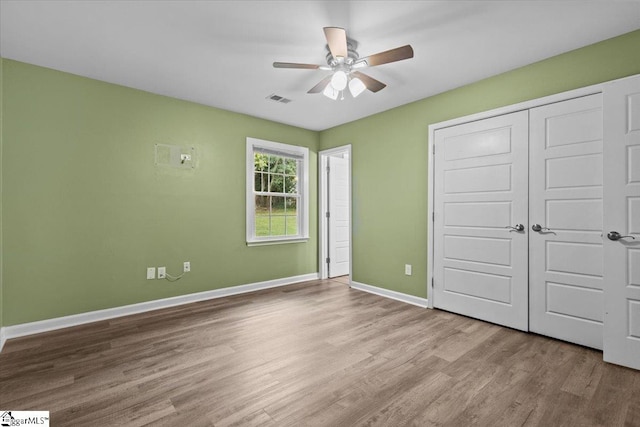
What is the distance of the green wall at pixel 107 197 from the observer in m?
2.85

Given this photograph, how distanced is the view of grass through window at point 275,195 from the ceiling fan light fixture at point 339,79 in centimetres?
233

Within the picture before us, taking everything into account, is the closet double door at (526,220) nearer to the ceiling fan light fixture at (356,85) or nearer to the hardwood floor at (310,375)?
the hardwood floor at (310,375)

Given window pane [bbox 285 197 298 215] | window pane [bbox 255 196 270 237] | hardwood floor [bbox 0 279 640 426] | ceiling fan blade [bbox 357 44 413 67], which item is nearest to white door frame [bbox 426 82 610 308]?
hardwood floor [bbox 0 279 640 426]

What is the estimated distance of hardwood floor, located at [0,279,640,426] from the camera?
176 centimetres

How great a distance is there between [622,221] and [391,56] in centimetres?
218

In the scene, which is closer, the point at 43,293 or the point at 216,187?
the point at 43,293

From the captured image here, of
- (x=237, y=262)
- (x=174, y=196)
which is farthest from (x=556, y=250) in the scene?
(x=174, y=196)

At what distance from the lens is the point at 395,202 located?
412 cm

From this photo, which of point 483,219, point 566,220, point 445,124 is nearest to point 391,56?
point 445,124

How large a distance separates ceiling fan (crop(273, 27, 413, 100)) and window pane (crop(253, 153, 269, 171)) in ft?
6.46

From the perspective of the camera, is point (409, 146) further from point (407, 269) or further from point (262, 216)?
point (262, 216)

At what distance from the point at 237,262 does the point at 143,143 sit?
1.95 metres

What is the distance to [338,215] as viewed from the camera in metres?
5.45

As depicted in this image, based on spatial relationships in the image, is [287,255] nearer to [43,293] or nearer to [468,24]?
[43,293]
